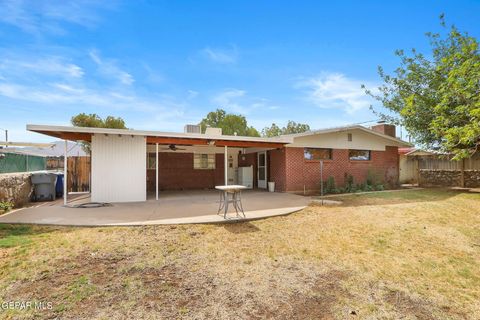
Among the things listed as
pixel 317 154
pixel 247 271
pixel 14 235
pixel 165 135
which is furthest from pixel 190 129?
pixel 247 271

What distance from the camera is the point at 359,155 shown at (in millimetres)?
13750

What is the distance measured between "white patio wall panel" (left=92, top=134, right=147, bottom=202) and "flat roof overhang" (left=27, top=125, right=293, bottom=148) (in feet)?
1.54

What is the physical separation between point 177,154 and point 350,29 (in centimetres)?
980

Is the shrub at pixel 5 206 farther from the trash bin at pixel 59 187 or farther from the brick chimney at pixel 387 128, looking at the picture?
the brick chimney at pixel 387 128

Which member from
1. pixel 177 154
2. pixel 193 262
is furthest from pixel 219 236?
pixel 177 154

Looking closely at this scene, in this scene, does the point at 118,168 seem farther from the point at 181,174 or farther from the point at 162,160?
the point at 181,174

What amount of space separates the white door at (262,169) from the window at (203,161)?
260cm

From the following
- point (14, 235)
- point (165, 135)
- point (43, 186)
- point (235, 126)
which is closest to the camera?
point (14, 235)

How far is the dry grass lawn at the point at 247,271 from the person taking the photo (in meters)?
2.69

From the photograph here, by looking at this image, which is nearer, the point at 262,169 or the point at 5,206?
the point at 5,206

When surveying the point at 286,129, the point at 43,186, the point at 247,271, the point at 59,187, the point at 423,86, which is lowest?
the point at 247,271

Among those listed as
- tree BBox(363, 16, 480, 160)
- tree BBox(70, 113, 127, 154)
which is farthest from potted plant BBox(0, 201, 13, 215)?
tree BBox(363, 16, 480, 160)

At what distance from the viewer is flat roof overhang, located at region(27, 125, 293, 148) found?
7753 mm

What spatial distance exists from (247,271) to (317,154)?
9865 mm
